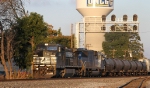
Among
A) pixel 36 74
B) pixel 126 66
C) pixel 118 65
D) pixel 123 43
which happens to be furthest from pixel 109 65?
pixel 123 43

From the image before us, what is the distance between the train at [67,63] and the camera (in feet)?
132

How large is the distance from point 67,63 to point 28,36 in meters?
7.99

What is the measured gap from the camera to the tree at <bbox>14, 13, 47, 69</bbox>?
1908 inches

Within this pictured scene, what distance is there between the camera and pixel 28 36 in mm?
48938

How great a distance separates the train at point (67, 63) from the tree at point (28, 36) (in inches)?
213

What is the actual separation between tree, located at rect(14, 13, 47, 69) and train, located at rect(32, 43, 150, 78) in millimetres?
5404

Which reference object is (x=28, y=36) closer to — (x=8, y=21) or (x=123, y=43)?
(x=8, y=21)

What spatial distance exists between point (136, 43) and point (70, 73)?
3783 inches

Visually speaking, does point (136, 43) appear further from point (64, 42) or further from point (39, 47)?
point (39, 47)

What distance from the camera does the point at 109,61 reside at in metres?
57.1

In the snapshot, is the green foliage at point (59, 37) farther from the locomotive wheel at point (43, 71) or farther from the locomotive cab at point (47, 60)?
the locomotive wheel at point (43, 71)

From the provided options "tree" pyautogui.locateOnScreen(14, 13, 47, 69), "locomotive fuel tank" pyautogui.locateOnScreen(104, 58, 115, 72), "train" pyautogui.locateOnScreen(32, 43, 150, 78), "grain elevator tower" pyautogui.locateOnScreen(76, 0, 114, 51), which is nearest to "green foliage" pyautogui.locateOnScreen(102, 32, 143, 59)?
"grain elevator tower" pyautogui.locateOnScreen(76, 0, 114, 51)

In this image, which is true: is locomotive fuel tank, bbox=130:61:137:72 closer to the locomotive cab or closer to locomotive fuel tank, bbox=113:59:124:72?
locomotive fuel tank, bbox=113:59:124:72

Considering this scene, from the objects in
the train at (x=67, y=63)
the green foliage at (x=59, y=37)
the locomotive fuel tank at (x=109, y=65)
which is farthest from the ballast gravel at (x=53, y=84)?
the green foliage at (x=59, y=37)
